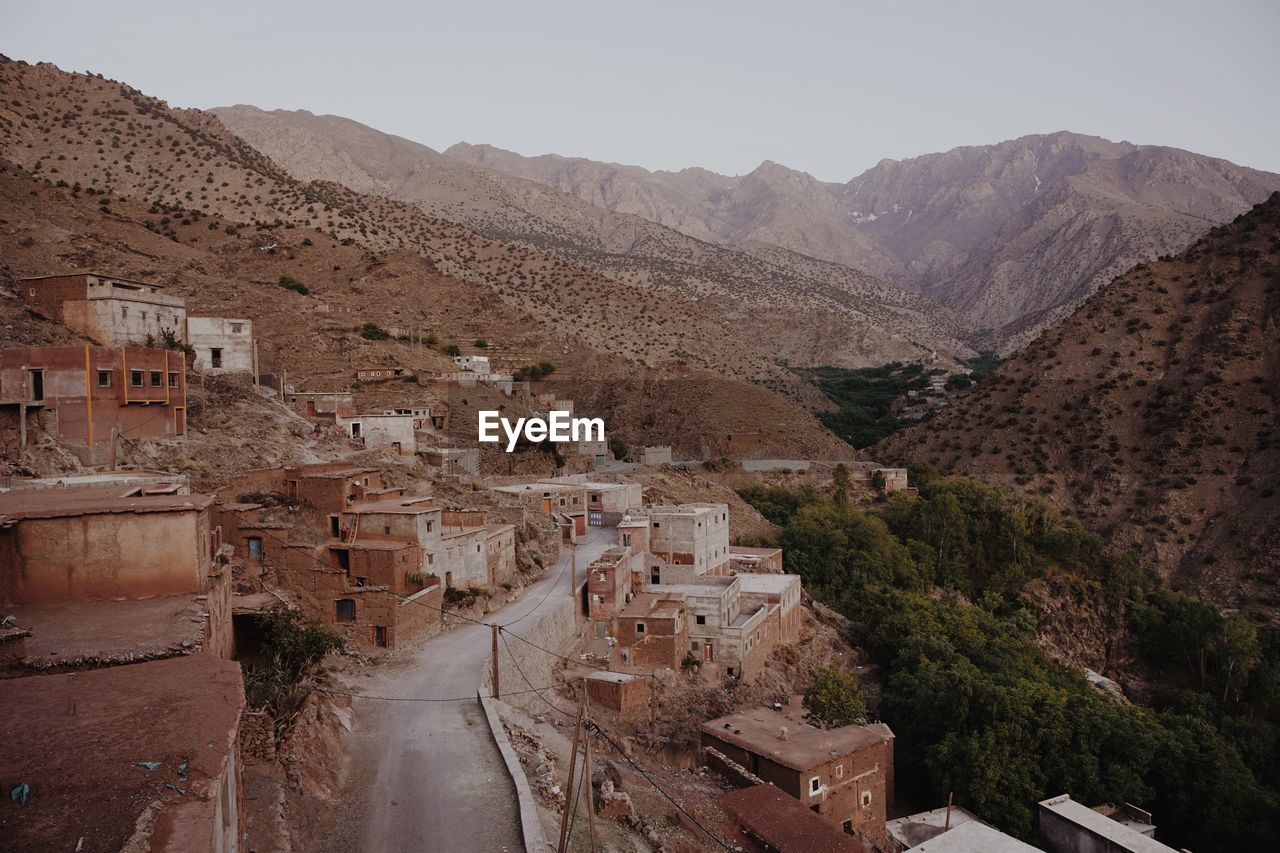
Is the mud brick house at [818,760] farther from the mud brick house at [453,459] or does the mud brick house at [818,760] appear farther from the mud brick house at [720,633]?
the mud brick house at [453,459]

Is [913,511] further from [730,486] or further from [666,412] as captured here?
[666,412]

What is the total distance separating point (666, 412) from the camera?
57312 millimetres

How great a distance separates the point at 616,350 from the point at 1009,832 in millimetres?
46231

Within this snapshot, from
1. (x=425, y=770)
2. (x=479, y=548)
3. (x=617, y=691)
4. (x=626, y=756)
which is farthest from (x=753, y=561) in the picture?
(x=425, y=770)

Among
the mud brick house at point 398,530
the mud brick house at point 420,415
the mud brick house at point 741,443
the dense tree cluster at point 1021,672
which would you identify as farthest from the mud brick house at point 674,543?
the mud brick house at point 741,443

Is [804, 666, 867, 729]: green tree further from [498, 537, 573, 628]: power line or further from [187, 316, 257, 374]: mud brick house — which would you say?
[187, 316, 257, 374]: mud brick house

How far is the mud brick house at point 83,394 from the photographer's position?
1873cm

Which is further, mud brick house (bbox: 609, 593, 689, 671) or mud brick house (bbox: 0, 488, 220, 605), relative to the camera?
mud brick house (bbox: 609, 593, 689, 671)

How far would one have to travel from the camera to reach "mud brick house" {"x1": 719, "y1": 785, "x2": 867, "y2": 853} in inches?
634

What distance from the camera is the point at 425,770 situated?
39.1 feet

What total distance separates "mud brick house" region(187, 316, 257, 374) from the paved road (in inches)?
672

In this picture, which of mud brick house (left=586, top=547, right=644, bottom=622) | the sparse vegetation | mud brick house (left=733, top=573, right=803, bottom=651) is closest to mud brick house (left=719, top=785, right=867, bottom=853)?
mud brick house (left=586, top=547, right=644, bottom=622)

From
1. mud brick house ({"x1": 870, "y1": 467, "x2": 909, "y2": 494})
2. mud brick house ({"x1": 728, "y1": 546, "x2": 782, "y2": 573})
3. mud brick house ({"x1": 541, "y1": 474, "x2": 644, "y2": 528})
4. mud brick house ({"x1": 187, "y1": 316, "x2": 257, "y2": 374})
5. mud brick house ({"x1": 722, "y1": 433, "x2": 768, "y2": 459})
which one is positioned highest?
mud brick house ({"x1": 187, "y1": 316, "x2": 257, "y2": 374})

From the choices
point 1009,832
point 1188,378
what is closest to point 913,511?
point 1188,378
